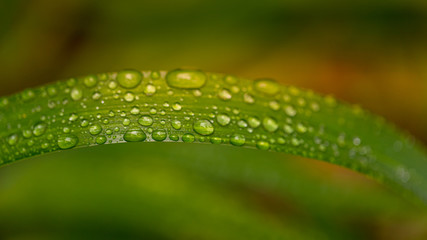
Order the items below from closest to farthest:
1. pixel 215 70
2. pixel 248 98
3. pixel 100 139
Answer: pixel 100 139 → pixel 248 98 → pixel 215 70

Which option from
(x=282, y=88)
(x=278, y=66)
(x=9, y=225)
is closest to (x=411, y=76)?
(x=278, y=66)

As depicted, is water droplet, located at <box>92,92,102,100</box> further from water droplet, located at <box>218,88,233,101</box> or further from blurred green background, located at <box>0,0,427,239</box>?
blurred green background, located at <box>0,0,427,239</box>

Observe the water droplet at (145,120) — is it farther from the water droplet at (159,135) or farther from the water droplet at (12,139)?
the water droplet at (12,139)

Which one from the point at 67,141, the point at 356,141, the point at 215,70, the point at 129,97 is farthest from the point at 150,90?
the point at 215,70

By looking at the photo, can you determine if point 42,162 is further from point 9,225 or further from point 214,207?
point 214,207

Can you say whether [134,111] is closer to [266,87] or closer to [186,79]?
[186,79]

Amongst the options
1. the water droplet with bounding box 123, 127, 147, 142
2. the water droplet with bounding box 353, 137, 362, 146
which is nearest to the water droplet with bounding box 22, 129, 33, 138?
the water droplet with bounding box 123, 127, 147, 142

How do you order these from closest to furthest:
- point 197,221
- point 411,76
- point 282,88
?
point 282,88
point 197,221
point 411,76
